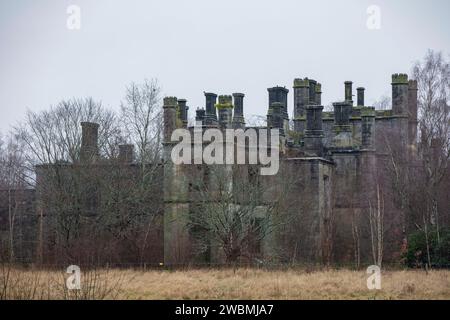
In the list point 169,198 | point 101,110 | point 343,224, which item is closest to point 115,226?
point 169,198

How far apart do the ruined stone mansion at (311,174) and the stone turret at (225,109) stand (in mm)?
45

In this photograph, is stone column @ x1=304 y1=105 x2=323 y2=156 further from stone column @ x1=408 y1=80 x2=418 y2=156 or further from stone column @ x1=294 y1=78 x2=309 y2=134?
stone column @ x1=408 y1=80 x2=418 y2=156

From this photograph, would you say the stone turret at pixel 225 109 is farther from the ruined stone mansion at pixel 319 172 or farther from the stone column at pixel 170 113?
the stone column at pixel 170 113

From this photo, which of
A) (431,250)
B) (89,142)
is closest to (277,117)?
(89,142)

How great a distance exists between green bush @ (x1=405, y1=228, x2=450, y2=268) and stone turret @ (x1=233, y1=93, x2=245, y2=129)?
1043 cm

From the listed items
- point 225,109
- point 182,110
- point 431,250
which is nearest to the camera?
point 431,250

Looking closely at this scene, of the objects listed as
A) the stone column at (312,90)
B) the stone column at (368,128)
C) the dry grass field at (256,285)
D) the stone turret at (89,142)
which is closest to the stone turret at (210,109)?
the stone column at (312,90)

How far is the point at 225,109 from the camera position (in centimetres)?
3625

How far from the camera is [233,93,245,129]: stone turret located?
38469 mm

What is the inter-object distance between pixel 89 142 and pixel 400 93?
628 inches

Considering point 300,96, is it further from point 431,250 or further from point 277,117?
point 431,250

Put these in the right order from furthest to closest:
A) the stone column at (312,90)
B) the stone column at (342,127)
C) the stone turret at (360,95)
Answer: the stone turret at (360,95) → the stone column at (312,90) → the stone column at (342,127)

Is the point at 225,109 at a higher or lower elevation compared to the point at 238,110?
lower

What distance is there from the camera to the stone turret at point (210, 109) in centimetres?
3838
